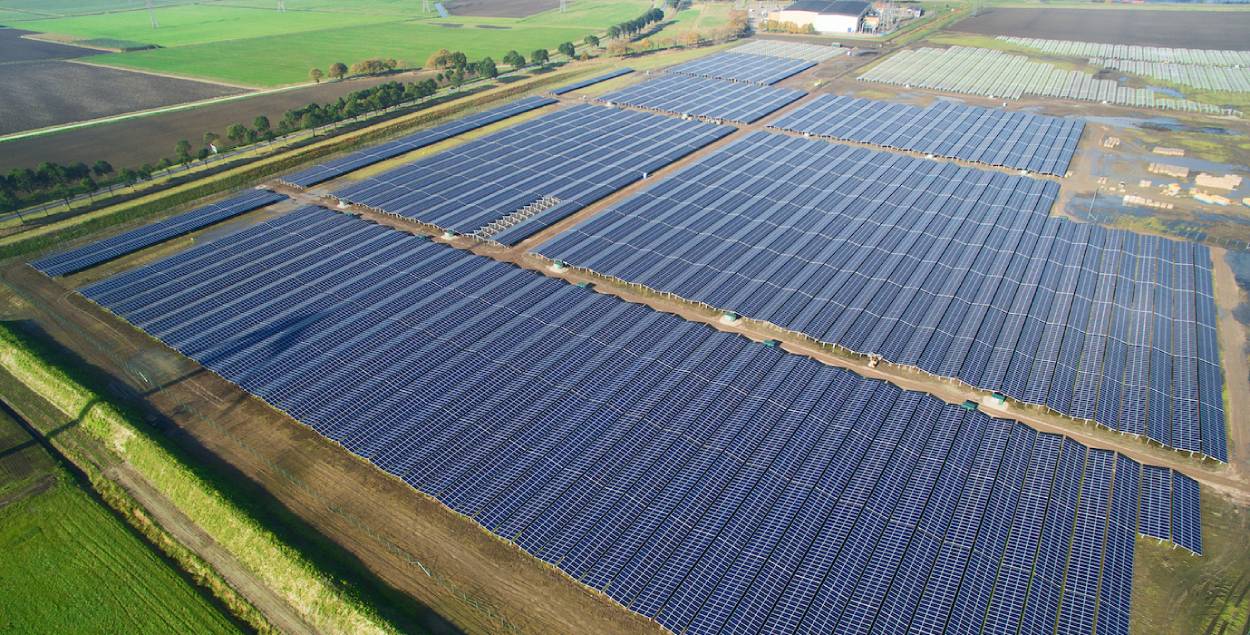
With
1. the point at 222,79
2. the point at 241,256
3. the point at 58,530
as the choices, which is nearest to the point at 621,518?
the point at 58,530

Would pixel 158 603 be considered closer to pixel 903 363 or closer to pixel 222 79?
pixel 903 363

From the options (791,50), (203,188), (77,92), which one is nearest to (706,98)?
(791,50)

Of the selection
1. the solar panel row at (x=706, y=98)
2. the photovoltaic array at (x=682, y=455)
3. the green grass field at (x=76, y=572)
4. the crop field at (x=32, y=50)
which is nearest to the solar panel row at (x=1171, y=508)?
the photovoltaic array at (x=682, y=455)

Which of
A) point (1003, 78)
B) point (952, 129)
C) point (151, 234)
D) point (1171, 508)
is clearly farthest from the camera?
point (1003, 78)

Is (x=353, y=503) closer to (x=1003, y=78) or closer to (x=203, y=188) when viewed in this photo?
(x=203, y=188)

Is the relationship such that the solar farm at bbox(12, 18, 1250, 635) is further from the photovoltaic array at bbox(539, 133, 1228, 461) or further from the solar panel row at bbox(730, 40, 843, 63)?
the solar panel row at bbox(730, 40, 843, 63)

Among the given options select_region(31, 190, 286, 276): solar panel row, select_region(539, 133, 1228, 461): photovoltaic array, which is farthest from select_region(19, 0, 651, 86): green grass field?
select_region(539, 133, 1228, 461): photovoltaic array

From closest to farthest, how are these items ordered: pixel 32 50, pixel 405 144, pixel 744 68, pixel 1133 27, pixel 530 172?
pixel 530 172 < pixel 405 144 < pixel 744 68 < pixel 32 50 < pixel 1133 27
